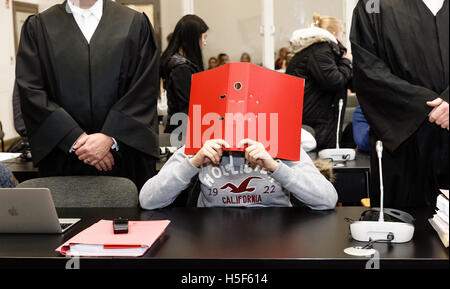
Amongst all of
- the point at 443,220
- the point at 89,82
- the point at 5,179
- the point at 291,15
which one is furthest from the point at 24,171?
the point at 291,15

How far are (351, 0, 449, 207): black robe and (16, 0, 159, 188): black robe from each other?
90 cm

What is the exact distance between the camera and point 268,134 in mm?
1628

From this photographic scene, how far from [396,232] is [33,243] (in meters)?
0.93

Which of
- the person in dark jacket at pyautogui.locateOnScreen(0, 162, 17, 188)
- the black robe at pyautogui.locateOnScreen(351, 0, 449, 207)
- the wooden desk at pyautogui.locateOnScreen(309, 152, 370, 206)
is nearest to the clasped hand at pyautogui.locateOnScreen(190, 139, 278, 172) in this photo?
the black robe at pyautogui.locateOnScreen(351, 0, 449, 207)

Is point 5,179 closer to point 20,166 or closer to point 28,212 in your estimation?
point 28,212

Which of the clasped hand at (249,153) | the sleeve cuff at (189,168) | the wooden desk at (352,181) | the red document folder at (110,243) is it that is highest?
the clasped hand at (249,153)

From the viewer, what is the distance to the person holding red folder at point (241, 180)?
5.51 ft

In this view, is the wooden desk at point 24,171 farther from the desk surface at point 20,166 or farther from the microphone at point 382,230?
the microphone at point 382,230

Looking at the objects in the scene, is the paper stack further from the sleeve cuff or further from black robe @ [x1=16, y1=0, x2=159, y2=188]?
black robe @ [x1=16, y1=0, x2=159, y2=188]

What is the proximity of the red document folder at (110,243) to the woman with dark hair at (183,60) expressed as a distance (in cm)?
217

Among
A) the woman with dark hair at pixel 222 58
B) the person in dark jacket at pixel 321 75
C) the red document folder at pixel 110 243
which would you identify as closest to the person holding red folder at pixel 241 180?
the red document folder at pixel 110 243

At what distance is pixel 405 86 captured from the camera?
197cm
